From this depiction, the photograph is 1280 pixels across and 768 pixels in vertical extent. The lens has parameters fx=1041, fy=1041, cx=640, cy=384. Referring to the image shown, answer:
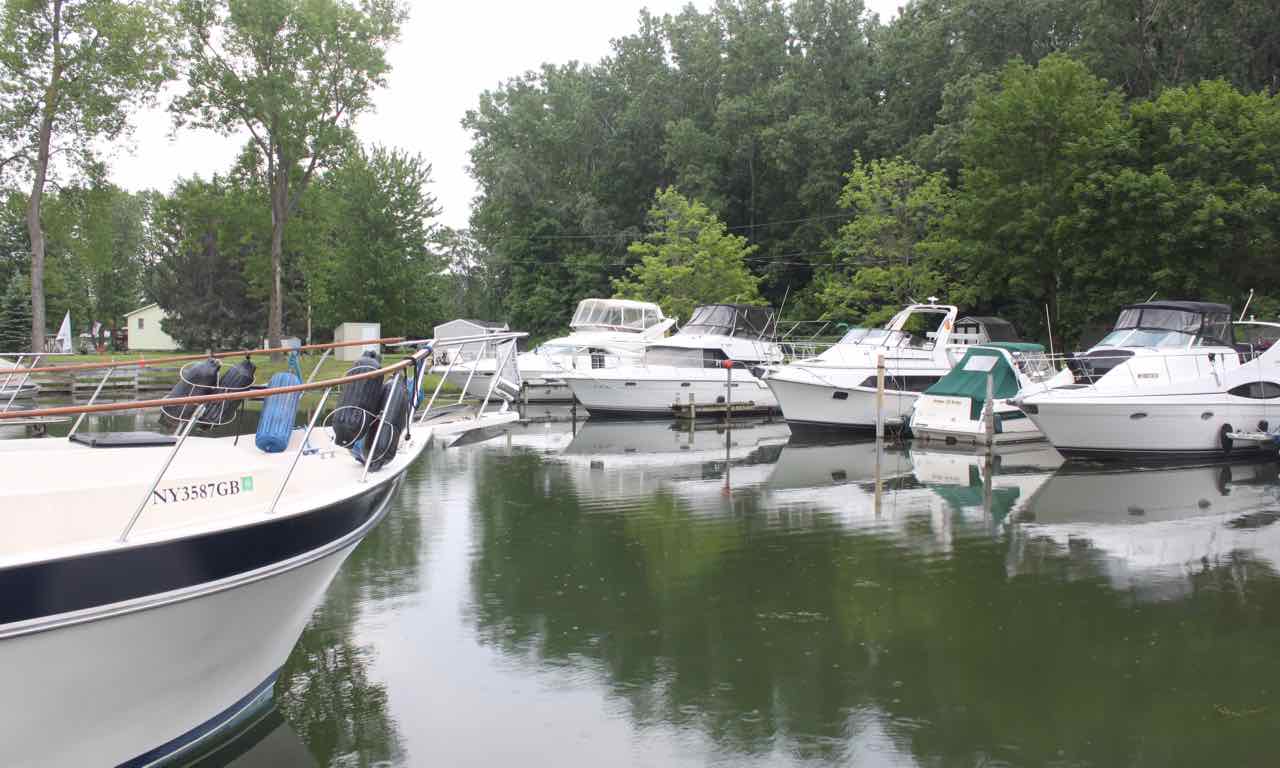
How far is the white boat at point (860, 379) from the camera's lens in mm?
25328

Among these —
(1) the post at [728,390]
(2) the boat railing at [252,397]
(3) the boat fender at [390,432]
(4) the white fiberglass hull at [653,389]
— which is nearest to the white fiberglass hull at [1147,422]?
(1) the post at [728,390]

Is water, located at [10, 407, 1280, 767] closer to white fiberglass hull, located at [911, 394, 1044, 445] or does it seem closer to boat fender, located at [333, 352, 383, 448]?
boat fender, located at [333, 352, 383, 448]

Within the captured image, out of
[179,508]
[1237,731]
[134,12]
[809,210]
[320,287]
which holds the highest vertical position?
[134,12]

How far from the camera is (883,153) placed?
53719mm

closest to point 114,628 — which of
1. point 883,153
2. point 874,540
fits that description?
point 874,540

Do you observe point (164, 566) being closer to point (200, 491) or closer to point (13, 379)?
point (200, 491)

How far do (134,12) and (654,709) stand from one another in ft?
132

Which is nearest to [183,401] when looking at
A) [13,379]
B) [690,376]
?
[13,379]

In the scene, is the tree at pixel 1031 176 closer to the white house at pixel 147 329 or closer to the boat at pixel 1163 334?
the boat at pixel 1163 334

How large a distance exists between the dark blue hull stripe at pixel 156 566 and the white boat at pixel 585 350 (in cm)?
2509

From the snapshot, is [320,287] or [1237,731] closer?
[1237,731]

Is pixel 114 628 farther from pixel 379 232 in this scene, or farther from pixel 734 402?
pixel 379 232

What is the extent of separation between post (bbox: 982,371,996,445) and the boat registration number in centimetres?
1768

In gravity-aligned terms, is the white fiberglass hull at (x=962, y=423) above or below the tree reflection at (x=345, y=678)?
above
